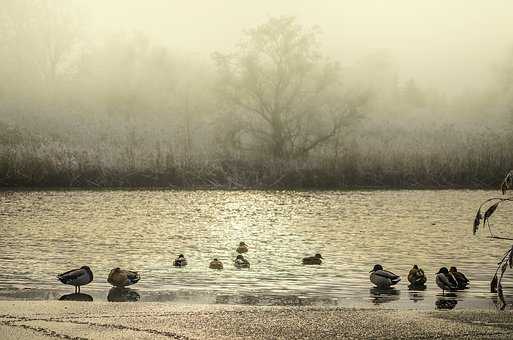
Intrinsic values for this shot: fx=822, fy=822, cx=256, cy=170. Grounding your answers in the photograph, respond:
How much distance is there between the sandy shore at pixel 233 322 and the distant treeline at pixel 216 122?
120 feet

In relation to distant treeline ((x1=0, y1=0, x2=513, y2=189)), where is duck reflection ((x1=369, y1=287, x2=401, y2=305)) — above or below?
below

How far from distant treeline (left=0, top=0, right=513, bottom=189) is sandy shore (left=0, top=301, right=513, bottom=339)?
1444 inches

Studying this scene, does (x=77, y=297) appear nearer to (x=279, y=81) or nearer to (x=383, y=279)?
(x=383, y=279)

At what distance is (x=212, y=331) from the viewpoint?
966cm

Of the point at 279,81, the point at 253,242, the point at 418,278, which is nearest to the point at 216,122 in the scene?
the point at 279,81

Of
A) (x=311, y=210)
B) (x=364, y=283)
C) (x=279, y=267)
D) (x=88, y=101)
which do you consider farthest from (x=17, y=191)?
(x=364, y=283)

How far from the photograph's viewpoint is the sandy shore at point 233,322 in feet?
31.0

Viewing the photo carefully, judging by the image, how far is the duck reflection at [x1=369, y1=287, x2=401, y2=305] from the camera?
14497 millimetres

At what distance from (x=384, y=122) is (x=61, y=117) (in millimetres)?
25210

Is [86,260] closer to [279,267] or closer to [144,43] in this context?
[279,267]

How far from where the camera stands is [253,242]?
2678 centimetres

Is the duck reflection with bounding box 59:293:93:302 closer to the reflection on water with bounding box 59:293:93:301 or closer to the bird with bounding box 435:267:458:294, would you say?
the reflection on water with bounding box 59:293:93:301

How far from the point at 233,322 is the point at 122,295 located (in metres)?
4.95

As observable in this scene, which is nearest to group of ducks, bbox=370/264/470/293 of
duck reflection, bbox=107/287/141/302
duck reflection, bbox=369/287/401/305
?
duck reflection, bbox=369/287/401/305
